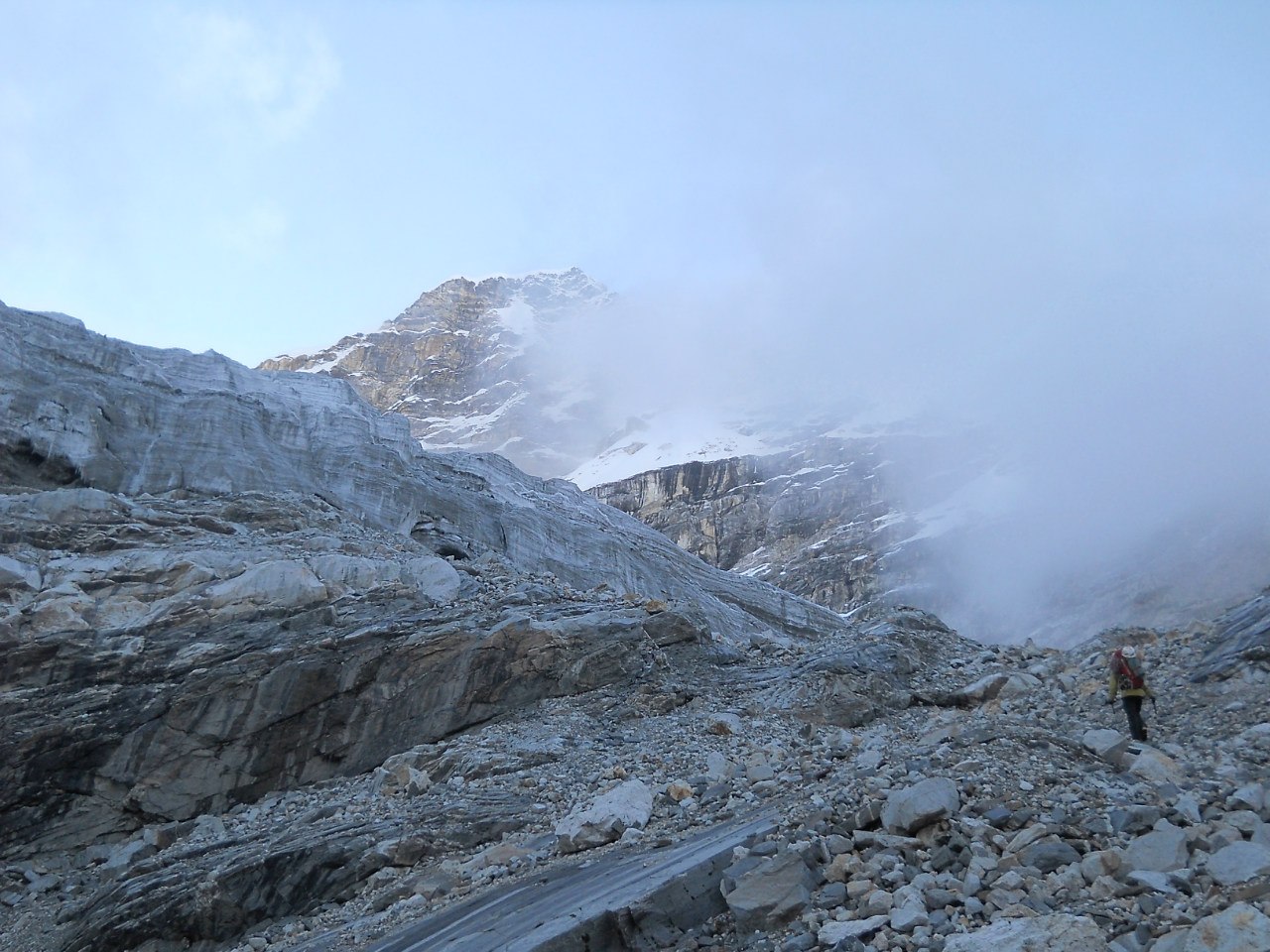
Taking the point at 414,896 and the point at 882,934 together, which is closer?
the point at 882,934

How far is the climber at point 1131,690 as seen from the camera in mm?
11615

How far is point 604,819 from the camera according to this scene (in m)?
11.2

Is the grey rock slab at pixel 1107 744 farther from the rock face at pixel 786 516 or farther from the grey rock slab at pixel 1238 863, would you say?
the rock face at pixel 786 516

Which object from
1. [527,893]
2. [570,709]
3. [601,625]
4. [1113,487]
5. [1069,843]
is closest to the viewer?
[1069,843]

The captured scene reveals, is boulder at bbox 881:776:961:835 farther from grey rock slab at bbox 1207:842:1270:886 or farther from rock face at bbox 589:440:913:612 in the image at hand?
rock face at bbox 589:440:913:612

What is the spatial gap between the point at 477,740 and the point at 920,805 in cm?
1010

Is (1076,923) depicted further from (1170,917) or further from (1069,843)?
(1069,843)

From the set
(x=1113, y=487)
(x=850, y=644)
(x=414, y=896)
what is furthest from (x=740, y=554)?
(x=414, y=896)

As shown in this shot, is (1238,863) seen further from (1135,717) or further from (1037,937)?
(1135,717)

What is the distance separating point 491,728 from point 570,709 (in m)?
1.60

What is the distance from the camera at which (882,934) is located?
6660mm

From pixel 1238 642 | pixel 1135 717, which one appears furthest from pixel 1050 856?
pixel 1238 642

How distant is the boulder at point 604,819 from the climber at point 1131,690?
6334 millimetres

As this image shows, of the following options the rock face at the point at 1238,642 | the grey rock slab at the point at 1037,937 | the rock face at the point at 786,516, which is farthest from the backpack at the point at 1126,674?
the rock face at the point at 786,516
